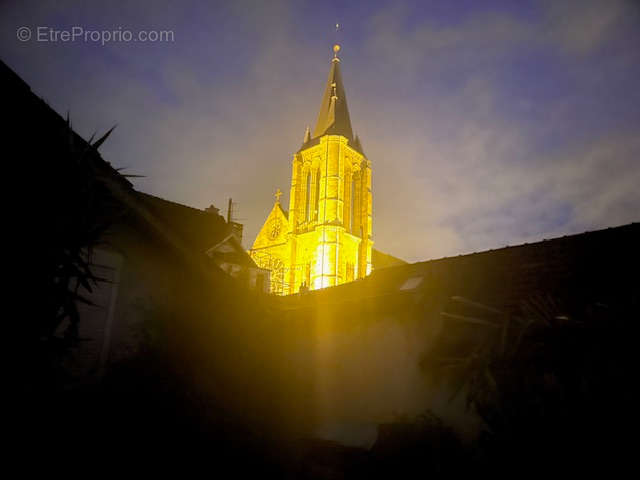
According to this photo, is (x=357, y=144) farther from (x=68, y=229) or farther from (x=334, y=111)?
(x=68, y=229)

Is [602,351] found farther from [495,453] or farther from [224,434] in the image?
[224,434]

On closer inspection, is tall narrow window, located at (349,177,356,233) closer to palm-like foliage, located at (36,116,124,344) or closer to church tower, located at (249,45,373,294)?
church tower, located at (249,45,373,294)

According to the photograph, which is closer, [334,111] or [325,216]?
[325,216]

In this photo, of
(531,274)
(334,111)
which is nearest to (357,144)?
(334,111)

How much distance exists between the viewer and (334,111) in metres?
48.6

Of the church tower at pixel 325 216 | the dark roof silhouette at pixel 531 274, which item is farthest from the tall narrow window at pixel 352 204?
the dark roof silhouette at pixel 531 274

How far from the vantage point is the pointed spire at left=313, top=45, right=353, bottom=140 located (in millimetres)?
47562

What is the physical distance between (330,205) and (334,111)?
13.1 m

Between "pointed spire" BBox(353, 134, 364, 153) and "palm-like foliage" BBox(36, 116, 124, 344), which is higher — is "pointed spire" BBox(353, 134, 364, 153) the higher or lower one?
the higher one

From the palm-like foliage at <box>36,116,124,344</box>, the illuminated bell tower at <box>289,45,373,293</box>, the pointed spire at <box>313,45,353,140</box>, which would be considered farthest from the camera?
the pointed spire at <box>313,45,353,140</box>

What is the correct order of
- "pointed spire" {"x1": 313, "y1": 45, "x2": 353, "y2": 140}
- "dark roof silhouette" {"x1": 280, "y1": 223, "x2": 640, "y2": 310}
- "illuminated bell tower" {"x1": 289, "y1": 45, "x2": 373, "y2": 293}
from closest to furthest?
"dark roof silhouette" {"x1": 280, "y1": 223, "x2": 640, "y2": 310}, "illuminated bell tower" {"x1": 289, "y1": 45, "x2": 373, "y2": 293}, "pointed spire" {"x1": 313, "y1": 45, "x2": 353, "y2": 140}

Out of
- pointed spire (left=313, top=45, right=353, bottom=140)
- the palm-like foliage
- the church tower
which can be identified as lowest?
the palm-like foliage

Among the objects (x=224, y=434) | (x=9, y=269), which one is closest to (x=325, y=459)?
(x=224, y=434)

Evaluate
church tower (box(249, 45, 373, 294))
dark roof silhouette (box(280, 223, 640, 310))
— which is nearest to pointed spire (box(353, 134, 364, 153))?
church tower (box(249, 45, 373, 294))
